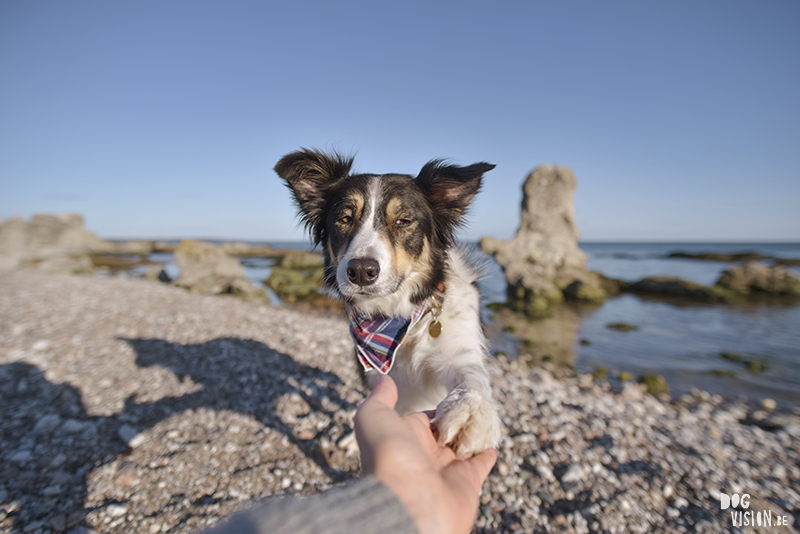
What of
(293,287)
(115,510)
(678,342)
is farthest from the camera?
(293,287)

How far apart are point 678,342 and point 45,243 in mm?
37051

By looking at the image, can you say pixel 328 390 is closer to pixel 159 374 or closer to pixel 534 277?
pixel 159 374

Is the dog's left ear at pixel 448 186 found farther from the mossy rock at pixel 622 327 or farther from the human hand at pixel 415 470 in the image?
the mossy rock at pixel 622 327

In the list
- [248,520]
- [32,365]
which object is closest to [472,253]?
[248,520]

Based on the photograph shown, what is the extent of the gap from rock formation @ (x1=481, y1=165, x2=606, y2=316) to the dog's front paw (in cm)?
1420

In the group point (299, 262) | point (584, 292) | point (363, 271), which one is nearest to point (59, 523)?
point (363, 271)

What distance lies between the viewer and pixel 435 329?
9.44 ft

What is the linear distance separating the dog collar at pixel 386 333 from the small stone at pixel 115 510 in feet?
6.29

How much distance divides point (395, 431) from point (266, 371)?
429 cm

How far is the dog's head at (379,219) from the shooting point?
8.71ft

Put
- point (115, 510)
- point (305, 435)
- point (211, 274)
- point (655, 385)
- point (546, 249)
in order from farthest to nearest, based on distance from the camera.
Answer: point (546, 249) → point (211, 274) → point (655, 385) → point (305, 435) → point (115, 510)

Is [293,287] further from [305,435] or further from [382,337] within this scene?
[382,337]

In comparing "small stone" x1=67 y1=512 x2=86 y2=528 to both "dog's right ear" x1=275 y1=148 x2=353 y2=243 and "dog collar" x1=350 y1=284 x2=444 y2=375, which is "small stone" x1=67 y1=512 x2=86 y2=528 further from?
"dog's right ear" x1=275 y1=148 x2=353 y2=243

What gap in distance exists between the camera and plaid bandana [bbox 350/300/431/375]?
2926mm
